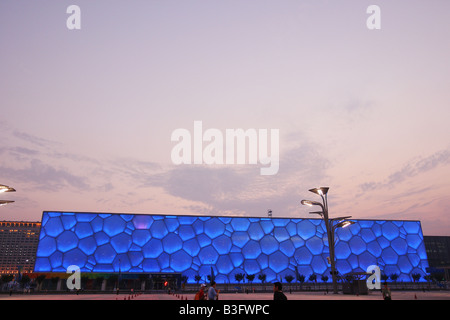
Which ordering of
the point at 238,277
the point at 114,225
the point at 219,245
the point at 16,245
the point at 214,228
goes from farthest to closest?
the point at 16,245 < the point at 214,228 < the point at 219,245 < the point at 114,225 < the point at 238,277

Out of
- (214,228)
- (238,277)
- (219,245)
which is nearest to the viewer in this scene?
(238,277)

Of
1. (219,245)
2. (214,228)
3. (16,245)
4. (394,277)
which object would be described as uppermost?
(16,245)

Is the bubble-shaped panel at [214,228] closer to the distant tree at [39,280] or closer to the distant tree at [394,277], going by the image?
the distant tree at [39,280]

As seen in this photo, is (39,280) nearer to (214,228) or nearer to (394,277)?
(214,228)

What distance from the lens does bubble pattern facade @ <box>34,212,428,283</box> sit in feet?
140

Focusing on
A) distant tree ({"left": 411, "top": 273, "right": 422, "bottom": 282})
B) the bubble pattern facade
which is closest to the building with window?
the bubble pattern facade

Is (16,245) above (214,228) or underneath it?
above

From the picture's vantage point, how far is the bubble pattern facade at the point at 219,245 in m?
42.7

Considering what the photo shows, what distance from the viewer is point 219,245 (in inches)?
1833

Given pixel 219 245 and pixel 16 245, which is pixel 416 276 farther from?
pixel 16 245

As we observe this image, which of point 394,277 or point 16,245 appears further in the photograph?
point 16,245

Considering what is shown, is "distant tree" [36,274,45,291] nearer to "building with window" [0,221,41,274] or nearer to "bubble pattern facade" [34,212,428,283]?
"bubble pattern facade" [34,212,428,283]

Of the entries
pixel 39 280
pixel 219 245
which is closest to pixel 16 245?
pixel 39 280
